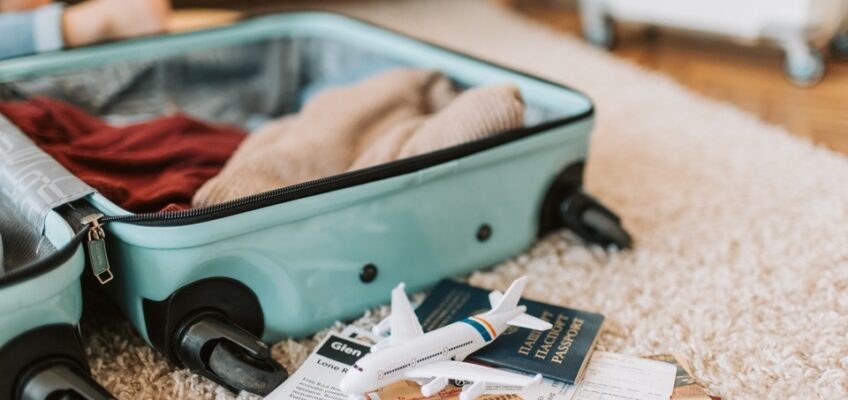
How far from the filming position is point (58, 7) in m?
1.25

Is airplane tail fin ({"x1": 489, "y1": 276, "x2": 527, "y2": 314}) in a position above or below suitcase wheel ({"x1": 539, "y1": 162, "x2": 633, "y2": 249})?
above

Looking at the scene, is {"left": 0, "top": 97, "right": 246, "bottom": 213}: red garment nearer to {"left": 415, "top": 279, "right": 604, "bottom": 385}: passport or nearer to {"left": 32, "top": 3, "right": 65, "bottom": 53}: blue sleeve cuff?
{"left": 32, "top": 3, "right": 65, "bottom": 53}: blue sleeve cuff

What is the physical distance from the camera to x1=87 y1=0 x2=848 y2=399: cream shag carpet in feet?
2.60

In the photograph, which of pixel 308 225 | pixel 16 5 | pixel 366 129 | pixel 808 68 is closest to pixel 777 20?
pixel 808 68

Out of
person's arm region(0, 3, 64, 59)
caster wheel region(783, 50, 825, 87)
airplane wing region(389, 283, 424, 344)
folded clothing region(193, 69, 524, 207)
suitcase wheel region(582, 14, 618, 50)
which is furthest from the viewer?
suitcase wheel region(582, 14, 618, 50)

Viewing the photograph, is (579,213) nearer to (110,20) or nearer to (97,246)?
(97,246)

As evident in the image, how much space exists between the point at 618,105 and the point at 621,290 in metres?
0.73

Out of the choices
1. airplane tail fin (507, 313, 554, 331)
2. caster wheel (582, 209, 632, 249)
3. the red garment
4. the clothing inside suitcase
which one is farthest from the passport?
the clothing inside suitcase

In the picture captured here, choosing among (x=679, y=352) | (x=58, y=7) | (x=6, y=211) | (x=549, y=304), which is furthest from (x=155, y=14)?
(x=679, y=352)

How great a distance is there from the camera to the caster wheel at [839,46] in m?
1.74

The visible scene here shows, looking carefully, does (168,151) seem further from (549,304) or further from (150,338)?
(549,304)

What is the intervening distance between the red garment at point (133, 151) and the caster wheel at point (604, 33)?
48.3 inches

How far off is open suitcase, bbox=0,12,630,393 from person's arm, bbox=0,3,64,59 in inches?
1.4

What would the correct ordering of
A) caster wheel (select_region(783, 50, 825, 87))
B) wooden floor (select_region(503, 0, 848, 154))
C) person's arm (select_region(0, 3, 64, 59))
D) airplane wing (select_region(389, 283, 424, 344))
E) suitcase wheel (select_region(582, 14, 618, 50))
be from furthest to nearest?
suitcase wheel (select_region(582, 14, 618, 50))
caster wheel (select_region(783, 50, 825, 87))
wooden floor (select_region(503, 0, 848, 154))
person's arm (select_region(0, 3, 64, 59))
airplane wing (select_region(389, 283, 424, 344))
